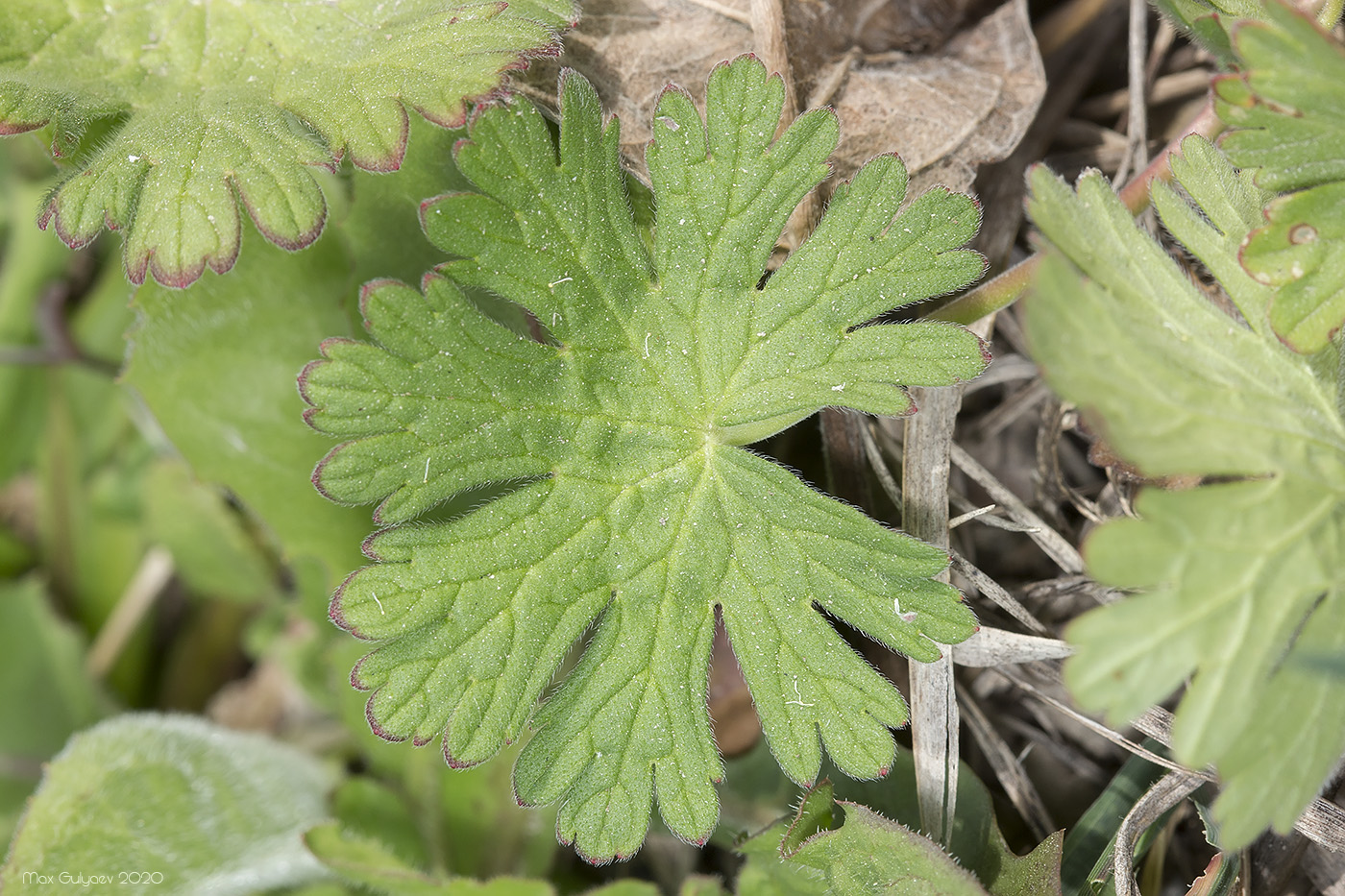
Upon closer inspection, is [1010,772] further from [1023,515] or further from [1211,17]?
[1211,17]

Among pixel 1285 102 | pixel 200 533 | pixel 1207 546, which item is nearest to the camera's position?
pixel 1207 546

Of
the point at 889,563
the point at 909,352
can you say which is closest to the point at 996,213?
the point at 909,352

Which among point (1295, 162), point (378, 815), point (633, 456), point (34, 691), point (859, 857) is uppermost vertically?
point (1295, 162)

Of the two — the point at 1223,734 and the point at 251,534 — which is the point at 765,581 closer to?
the point at 1223,734

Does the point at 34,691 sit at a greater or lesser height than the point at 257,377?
lesser

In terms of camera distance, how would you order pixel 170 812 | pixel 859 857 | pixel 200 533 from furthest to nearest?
pixel 200 533 < pixel 170 812 < pixel 859 857

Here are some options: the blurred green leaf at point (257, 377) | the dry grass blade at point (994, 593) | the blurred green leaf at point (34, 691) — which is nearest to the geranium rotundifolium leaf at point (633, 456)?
the dry grass blade at point (994, 593)

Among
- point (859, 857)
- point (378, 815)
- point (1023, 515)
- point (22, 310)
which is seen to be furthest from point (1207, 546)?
point (22, 310)
